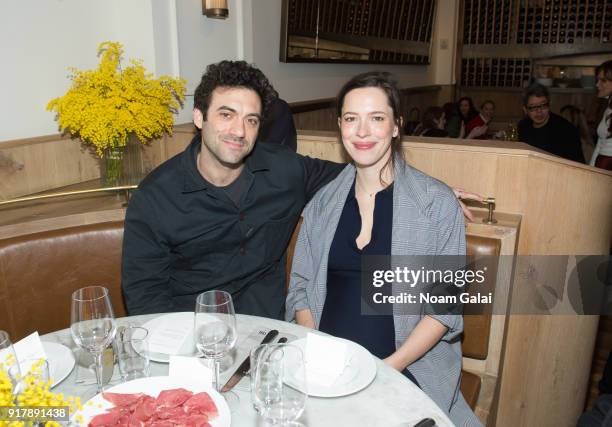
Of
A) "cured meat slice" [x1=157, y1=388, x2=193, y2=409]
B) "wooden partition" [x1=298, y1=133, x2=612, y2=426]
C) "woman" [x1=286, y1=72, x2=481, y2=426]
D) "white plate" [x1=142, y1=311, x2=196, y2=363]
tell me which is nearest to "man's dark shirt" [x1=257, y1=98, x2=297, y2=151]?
"wooden partition" [x1=298, y1=133, x2=612, y2=426]

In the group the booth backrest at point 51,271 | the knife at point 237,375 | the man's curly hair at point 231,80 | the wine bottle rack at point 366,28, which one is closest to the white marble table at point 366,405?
the knife at point 237,375

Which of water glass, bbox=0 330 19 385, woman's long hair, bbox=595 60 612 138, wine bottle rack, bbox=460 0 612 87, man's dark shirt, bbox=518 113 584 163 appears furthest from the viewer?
wine bottle rack, bbox=460 0 612 87

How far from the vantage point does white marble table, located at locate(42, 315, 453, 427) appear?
1059mm

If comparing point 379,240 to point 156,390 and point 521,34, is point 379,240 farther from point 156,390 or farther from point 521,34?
point 521,34

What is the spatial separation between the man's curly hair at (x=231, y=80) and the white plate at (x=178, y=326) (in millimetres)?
895

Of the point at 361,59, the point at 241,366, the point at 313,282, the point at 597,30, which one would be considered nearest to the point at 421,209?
→ the point at 313,282

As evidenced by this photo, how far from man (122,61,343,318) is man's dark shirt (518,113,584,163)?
2671 millimetres

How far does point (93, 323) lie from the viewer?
1184 millimetres

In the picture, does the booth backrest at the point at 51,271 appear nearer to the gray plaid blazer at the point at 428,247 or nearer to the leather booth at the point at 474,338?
the gray plaid blazer at the point at 428,247

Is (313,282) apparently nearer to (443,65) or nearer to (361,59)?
(361,59)

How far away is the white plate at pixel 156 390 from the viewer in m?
1.01

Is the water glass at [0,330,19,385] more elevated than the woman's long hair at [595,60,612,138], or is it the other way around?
the woman's long hair at [595,60,612,138]

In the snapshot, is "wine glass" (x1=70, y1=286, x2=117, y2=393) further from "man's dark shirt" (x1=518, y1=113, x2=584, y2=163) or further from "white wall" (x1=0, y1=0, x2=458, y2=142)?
"man's dark shirt" (x1=518, y1=113, x2=584, y2=163)

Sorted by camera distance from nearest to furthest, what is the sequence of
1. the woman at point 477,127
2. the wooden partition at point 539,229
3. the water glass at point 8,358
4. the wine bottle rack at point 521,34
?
the water glass at point 8,358 → the wooden partition at point 539,229 → the woman at point 477,127 → the wine bottle rack at point 521,34
